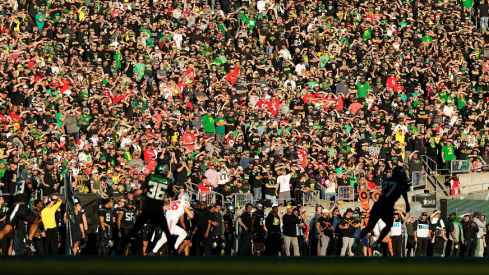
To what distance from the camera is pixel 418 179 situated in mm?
27859

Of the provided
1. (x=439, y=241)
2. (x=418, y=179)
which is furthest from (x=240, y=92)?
(x=439, y=241)

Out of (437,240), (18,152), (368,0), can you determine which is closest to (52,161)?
(18,152)

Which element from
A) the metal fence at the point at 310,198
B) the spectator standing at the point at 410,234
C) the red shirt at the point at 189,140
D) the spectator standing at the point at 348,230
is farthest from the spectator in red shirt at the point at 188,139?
the spectator standing at the point at 410,234

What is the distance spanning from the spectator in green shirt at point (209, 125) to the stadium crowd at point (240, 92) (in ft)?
0.11

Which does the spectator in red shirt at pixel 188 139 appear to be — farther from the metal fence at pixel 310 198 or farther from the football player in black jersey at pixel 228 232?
the football player in black jersey at pixel 228 232

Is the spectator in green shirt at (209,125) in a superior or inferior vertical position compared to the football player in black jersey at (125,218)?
superior

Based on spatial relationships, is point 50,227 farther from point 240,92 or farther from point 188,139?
point 240,92

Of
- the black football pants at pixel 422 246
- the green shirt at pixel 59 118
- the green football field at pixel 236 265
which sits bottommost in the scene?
the green football field at pixel 236 265

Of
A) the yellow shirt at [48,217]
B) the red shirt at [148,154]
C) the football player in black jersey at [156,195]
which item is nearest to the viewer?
the football player in black jersey at [156,195]

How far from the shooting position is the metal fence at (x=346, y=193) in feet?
Answer: 85.3

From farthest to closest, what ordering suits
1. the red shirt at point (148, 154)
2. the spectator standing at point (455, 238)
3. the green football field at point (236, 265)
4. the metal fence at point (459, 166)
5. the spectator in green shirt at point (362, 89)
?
the spectator in green shirt at point (362, 89)
the metal fence at point (459, 166)
the red shirt at point (148, 154)
the spectator standing at point (455, 238)
the green football field at point (236, 265)

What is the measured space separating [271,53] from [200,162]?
606cm

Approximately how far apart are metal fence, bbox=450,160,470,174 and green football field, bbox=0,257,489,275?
18392 mm

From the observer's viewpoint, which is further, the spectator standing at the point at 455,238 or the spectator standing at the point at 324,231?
the spectator standing at the point at 455,238
